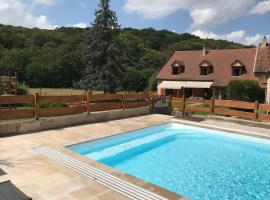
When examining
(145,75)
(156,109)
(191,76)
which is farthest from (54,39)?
(156,109)

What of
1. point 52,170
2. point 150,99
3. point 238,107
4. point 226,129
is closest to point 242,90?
point 238,107

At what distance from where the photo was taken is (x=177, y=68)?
36906 mm

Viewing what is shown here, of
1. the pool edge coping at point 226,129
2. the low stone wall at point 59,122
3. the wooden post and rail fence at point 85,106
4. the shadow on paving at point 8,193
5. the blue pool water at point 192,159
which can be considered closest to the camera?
the shadow on paving at point 8,193

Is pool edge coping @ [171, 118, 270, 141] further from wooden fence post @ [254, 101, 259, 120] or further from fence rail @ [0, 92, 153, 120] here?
fence rail @ [0, 92, 153, 120]

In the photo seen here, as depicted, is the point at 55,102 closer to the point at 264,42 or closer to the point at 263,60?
the point at 263,60

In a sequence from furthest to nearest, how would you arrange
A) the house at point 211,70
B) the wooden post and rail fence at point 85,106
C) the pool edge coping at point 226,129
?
the house at point 211,70 < the pool edge coping at point 226,129 < the wooden post and rail fence at point 85,106

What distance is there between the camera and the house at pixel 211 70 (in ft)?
104

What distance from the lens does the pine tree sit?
1038 inches

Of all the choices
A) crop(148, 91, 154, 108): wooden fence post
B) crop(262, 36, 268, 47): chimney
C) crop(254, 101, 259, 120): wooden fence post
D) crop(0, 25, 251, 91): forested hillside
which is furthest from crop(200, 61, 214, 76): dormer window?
crop(254, 101, 259, 120): wooden fence post

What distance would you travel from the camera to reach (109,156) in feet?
30.9

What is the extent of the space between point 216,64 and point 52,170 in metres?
31.7

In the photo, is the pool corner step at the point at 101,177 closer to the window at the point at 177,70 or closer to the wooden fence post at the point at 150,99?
the wooden fence post at the point at 150,99

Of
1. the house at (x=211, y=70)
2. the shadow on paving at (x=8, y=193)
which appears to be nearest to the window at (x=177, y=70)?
the house at (x=211, y=70)

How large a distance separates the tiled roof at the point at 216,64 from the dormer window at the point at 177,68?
0.49 meters
